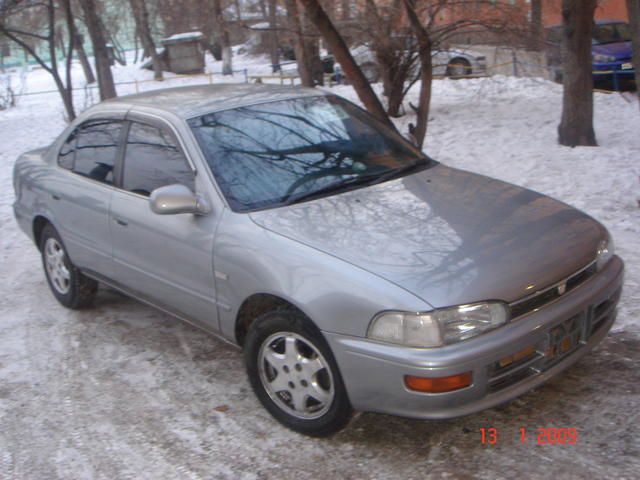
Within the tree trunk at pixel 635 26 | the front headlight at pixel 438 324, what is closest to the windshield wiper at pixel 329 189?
the front headlight at pixel 438 324

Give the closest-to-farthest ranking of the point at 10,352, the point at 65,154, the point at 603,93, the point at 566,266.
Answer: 1. the point at 566,266
2. the point at 10,352
3. the point at 65,154
4. the point at 603,93

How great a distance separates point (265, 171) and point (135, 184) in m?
1.00

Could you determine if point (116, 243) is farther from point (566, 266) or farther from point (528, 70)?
point (528, 70)

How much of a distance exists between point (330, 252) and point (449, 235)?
610 mm

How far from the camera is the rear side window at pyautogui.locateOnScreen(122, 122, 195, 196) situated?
4418 mm

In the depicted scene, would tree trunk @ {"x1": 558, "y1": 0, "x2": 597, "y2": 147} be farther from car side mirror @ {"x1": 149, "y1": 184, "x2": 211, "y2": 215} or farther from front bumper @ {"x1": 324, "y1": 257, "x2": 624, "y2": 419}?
car side mirror @ {"x1": 149, "y1": 184, "x2": 211, "y2": 215}

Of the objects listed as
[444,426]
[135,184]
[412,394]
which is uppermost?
[135,184]

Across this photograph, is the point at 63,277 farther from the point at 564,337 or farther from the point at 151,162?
the point at 564,337

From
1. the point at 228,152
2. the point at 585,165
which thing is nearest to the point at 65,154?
the point at 228,152

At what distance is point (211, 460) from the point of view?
143 inches

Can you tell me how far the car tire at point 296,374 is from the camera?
3.52 meters

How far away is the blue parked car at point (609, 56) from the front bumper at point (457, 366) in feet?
38.2

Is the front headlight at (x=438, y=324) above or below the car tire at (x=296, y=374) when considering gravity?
above
